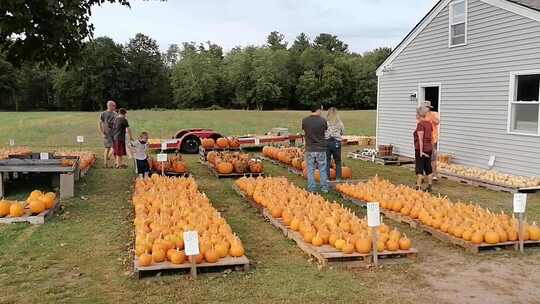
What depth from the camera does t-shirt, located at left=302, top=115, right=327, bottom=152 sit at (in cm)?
1143

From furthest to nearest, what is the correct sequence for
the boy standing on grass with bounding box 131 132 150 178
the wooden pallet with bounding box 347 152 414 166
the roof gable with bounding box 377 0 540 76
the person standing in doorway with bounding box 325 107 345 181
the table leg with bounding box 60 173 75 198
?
the wooden pallet with bounding box 347 152 414 166, the roof gable with bounding box 377 0 540 76, the person standing in doorway with bounding box 325 107 345 181, the boy standing on grass with bounding box 131 132 150 178, the table leg with bounding box 60 173 75 198

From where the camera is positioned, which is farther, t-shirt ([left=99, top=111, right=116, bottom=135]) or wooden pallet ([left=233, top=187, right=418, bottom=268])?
t-shirt ([left=99, top=111, right=116, bottom=135])

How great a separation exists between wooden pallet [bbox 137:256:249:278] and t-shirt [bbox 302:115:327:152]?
17.3ft

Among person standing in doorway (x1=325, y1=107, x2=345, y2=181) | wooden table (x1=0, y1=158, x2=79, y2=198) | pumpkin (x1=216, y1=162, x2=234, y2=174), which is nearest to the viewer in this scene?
wooden table (x1=0, y1=158, x2=79, y2=198)

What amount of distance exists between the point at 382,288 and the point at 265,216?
12.1 ft

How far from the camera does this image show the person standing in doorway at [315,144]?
11.4 m

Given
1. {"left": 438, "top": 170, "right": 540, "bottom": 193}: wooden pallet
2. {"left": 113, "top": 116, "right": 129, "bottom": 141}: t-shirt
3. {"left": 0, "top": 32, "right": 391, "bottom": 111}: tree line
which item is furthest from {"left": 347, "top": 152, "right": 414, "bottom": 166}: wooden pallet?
{"left": 0, "top": 32, "right": 391, "bottom": 111}: tree line

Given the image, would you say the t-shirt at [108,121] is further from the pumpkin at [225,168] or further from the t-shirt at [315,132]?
the t-shirt at [315,132]

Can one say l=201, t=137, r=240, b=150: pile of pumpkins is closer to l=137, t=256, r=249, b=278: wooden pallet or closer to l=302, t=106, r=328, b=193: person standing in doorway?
l=302, t=106, r=328, b=193: person standing in doorway

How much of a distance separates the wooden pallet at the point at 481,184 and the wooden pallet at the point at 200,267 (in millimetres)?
7816

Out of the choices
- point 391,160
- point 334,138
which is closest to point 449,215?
point 334,138

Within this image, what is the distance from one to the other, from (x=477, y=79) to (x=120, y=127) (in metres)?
9.77

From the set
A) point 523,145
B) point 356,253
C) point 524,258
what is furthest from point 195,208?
point 523,145

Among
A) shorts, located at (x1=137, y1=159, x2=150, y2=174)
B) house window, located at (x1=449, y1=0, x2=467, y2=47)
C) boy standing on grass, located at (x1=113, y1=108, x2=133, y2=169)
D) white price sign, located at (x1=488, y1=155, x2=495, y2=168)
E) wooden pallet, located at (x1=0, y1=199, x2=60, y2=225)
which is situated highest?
house window, located at (x1=449, y1=0, x2=467, y2=47)
